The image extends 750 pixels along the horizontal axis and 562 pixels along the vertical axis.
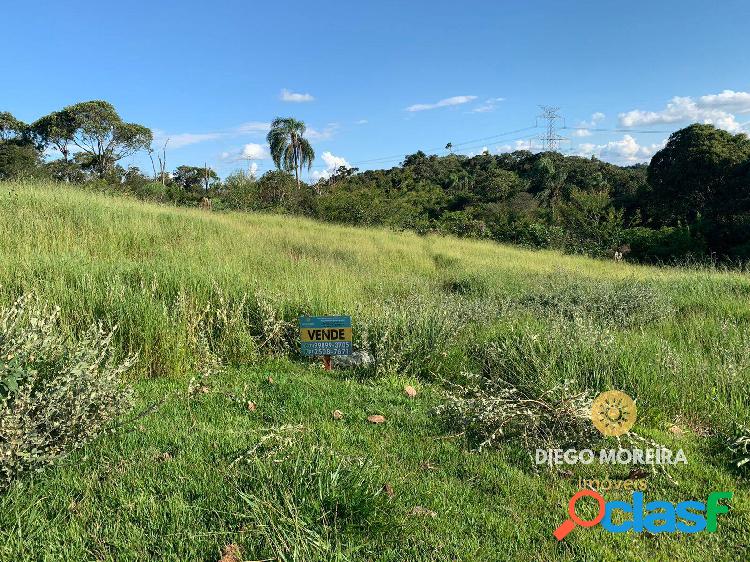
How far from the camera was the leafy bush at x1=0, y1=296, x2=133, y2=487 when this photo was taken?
7.48 ft

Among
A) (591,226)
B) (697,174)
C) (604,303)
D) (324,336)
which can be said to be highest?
(697,174)

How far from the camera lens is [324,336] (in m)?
4.18

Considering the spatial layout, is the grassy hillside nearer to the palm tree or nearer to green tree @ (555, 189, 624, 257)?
green tree @ (555, 189, 624, 257)

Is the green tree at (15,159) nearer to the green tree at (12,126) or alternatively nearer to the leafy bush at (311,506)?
the green tree at (12,126)

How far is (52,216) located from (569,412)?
27.8ft

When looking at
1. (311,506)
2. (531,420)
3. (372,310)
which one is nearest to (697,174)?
(372,310)

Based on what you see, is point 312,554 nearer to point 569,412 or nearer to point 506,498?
point 506,498

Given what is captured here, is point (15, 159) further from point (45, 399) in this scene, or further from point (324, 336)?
point (45, 399)

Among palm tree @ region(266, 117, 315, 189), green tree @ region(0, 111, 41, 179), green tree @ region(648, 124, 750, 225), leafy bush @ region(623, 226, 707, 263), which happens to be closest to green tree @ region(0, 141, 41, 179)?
green tree @ region(0, 111, 41, 179)

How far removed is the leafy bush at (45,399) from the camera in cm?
228

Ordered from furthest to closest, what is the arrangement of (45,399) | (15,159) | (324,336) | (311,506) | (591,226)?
(15,159), (591,226), (324,336), (45,399), (311,506)

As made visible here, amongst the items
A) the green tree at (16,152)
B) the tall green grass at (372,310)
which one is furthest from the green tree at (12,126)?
the tall green grass at (372,310)

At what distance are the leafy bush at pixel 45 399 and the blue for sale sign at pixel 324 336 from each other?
1.58 m

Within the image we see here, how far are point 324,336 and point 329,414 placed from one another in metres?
1.05
